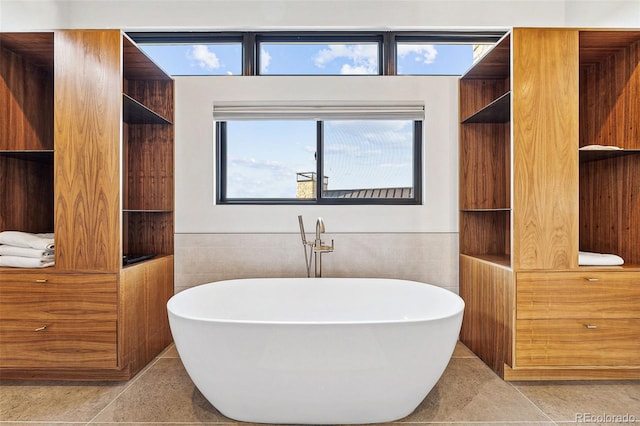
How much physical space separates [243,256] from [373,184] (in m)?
1.13

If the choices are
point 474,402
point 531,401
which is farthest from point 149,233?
point 531,401

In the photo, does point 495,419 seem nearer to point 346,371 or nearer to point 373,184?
point 346,371

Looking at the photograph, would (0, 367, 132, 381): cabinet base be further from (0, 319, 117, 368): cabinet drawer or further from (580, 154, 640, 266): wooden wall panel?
(580, 154, 640, 266): wooden wall panel

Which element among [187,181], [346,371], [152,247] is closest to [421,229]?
[346,371]

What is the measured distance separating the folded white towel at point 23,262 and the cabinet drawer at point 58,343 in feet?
0.96

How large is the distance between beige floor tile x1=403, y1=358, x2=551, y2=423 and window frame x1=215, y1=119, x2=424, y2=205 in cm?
124

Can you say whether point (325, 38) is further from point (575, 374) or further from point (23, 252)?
point (575, 374)

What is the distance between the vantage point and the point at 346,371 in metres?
1.42

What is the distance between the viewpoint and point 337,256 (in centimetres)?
263

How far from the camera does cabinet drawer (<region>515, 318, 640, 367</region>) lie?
192 cm

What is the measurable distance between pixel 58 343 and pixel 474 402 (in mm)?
2176

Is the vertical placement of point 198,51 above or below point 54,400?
above

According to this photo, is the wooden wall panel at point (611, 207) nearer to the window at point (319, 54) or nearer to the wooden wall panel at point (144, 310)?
the window at point (319, 54)

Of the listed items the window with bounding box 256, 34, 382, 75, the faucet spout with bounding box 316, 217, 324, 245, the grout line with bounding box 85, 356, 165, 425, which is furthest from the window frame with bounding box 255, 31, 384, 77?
the grout line with bounding box 85, 356, 165, 425
